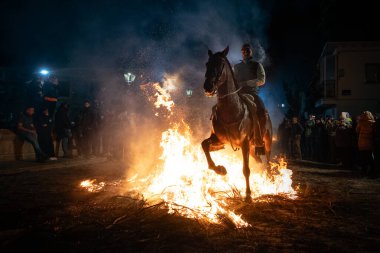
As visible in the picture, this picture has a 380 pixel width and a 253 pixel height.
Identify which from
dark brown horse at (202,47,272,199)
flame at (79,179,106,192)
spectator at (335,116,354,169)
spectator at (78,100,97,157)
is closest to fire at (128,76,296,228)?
dark brown horse at (202,47,272,199)

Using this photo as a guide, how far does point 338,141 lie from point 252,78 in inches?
330

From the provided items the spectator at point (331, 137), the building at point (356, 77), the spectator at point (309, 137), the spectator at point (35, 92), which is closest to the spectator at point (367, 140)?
the spectator at point (331, 137)

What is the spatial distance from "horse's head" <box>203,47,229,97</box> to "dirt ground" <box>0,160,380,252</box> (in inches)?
96.5

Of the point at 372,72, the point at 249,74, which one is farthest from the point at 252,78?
the point at 372,72

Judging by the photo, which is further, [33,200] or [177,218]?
[33,200]

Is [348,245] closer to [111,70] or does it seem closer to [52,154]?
[52,154]

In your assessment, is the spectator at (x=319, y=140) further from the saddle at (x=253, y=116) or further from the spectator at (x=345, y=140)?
the saddle at (x=253, y=116)

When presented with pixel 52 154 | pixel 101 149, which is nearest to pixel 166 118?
pixel 101 149

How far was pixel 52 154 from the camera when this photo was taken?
13531mm

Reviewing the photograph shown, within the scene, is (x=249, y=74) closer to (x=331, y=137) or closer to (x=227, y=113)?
(x=227, y=113)

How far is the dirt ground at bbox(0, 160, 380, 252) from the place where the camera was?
4.18m

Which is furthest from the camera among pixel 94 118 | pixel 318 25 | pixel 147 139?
pixel 318 25

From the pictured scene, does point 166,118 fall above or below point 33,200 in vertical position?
above

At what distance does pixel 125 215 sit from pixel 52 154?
9.47m
